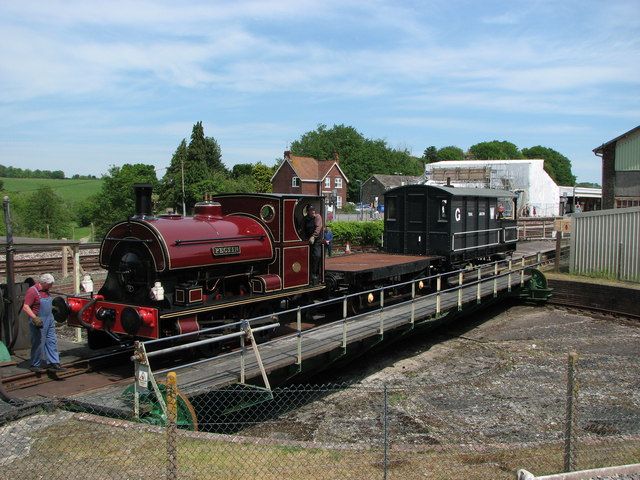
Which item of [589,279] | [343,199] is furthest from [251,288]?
[343,199]

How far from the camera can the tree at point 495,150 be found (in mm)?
132125

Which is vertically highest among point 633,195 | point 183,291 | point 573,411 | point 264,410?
point 633,195

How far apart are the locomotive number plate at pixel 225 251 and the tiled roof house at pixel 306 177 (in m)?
52.3

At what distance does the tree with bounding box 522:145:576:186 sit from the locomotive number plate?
14448 cm

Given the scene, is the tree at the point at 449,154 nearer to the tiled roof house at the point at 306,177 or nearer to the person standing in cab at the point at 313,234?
the tiled roof house at the point at 306,177

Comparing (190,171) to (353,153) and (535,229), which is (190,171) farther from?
(353,153)

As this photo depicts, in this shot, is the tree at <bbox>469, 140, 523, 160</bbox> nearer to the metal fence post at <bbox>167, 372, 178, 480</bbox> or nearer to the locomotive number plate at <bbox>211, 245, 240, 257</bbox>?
the locomotive number plate at <bbox>211, 245, 240, 257</bbox>

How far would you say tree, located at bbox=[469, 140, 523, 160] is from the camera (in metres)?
132

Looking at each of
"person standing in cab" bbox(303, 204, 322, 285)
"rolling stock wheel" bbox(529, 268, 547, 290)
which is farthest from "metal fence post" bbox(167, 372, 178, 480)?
"rolling stock wheel" bbox(529, 268, 547, 290)

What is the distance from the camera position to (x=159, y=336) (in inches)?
357

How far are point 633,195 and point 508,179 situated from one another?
75.1 ft

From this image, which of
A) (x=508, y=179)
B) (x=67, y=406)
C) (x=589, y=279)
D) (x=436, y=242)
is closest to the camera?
(x=67, y=406)

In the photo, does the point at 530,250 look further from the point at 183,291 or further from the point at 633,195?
the point at 183,291

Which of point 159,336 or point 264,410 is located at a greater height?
point 159,336
